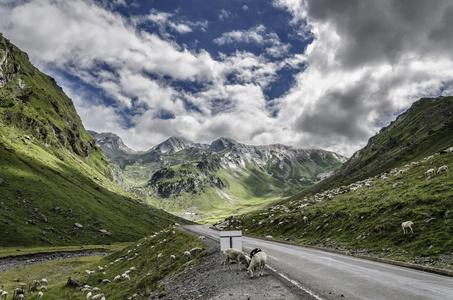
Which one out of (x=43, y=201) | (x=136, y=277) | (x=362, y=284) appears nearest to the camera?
(x=362, y=284)

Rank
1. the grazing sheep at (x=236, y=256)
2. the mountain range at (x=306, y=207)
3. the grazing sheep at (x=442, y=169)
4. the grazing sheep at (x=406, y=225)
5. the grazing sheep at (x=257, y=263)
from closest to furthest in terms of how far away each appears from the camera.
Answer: the grazing sheep at (x=257, y=263) < the grazing sheep at (x=236, y=256) < the grazing sheep at (x=406, y=225) < the mountain range at (x=306, y=207) < the grazing sheep at (x=442, y=169)

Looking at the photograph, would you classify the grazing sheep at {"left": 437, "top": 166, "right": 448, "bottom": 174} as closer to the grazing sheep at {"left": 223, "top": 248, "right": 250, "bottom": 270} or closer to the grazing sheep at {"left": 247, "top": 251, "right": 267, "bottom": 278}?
the grazing sheep at {"left": 223, "top": 248, "right": 250, "bottom": 270}

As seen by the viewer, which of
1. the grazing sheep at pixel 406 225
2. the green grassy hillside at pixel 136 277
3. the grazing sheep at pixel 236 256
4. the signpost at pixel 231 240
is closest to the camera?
the grazing sheep at pixel 236 256

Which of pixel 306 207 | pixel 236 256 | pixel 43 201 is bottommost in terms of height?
pixel 236 256

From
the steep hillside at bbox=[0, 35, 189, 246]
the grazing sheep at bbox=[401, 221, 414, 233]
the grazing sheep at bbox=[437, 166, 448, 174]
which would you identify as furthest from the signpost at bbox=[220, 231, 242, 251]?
the steep hillside at bbox=[0, 35, 189, 246]

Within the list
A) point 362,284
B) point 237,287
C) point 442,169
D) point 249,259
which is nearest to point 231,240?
point 249,259

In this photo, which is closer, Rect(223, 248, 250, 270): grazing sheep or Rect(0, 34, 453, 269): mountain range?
Rect(223, 248, 250, 270): grazing sheep

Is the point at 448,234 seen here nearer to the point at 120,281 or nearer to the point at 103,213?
the point at 120,281

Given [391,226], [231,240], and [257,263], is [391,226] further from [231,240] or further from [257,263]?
[257,263]

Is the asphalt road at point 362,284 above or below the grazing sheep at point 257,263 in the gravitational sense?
below

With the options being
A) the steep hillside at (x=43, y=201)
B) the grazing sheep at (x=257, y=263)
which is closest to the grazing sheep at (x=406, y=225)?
the grazing sheep at (x=257, y=263)

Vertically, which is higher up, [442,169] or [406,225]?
[442,169]

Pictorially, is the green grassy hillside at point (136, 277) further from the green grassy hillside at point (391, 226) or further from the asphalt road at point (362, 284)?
the green grassy hillside at point (391, 226)

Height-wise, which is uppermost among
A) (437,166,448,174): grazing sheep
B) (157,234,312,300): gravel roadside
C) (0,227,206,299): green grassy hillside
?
(437,166,448,174): grazing sheep
